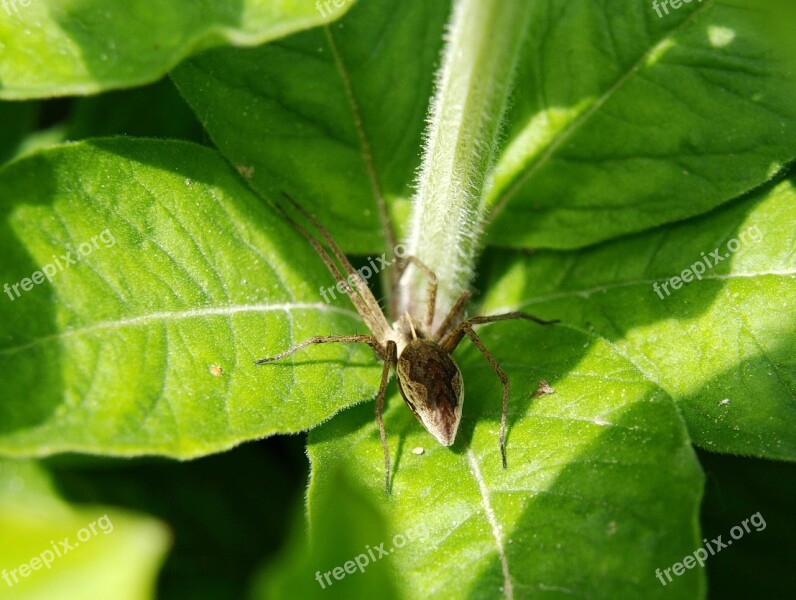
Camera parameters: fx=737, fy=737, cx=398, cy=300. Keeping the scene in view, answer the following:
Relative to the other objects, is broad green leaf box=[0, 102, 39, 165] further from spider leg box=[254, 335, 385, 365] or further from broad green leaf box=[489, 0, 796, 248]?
broad green leaf box=[489, 0, 796, 248]

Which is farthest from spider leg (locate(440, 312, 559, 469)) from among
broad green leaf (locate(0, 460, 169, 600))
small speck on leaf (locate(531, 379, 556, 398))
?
broad green leaf (locate(0, 460, 169, 600))

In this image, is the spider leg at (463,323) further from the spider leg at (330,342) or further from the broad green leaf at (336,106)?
the broad green leaf at (336,106)

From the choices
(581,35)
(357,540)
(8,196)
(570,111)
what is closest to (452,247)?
(570,111)

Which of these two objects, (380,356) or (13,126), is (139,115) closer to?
(13,126)

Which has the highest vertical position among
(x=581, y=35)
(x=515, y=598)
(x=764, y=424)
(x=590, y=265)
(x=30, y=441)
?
(x=30, y=441)

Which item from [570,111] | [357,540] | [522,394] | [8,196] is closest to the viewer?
[357,540]

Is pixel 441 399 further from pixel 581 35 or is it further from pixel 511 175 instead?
pixel 581 35
